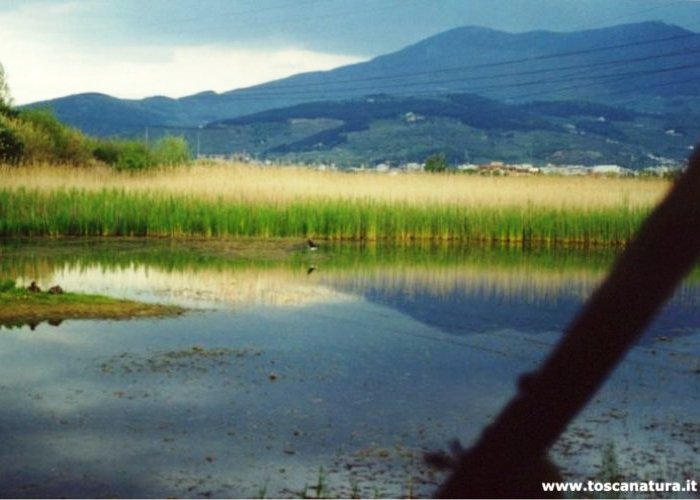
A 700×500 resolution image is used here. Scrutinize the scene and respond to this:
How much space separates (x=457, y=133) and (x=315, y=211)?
434ft

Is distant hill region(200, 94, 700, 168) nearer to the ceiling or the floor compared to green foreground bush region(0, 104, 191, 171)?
nearer to the ceiling

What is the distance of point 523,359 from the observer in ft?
31.3

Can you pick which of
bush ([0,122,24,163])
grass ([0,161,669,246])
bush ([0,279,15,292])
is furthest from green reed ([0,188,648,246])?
bush ([0,279,15,292])

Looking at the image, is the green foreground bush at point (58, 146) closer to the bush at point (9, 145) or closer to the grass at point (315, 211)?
the bush at point (9, 145)

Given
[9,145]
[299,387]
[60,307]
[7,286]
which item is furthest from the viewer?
[9,145]

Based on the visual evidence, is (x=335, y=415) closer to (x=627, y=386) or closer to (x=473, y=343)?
(x=627, y=386)

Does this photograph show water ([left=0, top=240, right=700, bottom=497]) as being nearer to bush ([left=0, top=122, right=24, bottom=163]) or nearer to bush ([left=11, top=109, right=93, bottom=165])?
bush ([left=0, top=122, right=24, bottom=163])

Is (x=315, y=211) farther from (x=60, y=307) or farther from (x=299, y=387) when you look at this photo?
(x=299, y=387)

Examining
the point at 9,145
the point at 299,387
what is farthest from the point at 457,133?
the point at 299,387

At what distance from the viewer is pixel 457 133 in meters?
153

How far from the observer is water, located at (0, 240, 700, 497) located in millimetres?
5598

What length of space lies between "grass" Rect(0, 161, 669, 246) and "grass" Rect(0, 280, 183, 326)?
32.1 feet

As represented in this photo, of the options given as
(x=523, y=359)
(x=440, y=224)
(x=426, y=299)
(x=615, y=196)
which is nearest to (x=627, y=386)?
(x=523, y=359)

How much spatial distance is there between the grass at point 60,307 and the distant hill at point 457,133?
10581cm
